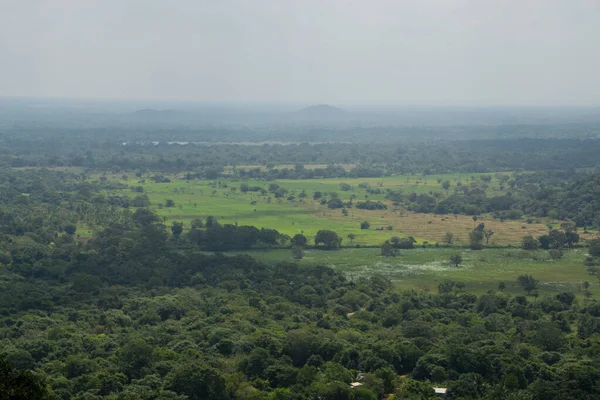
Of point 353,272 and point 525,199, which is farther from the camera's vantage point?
point 525,199

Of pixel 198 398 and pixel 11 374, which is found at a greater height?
pixel 11 374

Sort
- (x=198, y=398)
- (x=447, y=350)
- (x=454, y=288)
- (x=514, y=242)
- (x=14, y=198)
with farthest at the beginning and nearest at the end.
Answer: (x=14, y=198), (x=514, y=242), (x=454, y=288), (x=447, y=350), (x=198, y=398)

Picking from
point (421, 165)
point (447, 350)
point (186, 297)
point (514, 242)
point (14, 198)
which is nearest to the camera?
point (447, 350)

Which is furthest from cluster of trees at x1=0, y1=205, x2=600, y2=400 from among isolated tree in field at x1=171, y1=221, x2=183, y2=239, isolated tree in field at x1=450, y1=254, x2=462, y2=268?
isolated tree in field at x1=171, y1=221, x2=183, y2=239

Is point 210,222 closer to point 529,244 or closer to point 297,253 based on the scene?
point 297,253

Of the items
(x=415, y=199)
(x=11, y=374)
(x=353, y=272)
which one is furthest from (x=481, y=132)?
(x=11, y=374)

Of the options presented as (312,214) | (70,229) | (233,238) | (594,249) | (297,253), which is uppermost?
(594,249)

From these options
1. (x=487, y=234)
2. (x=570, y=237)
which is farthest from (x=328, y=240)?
(x=570, y=237)

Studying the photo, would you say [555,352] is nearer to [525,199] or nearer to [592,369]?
[592,369]
